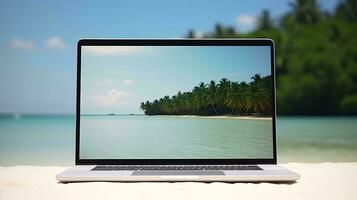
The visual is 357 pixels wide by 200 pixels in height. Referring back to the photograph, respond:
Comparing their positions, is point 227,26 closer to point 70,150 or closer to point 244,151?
point 70,150

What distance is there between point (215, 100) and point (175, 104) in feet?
0.99

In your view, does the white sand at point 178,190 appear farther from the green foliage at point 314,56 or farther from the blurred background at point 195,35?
the green foliage at point 314,56

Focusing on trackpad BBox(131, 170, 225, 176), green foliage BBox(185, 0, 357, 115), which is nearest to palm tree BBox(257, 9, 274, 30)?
green foliage BBox(185, 0, 357, 115)

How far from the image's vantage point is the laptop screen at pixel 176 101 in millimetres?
3240

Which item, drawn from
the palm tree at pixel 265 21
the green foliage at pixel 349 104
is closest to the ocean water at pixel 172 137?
the green foliage at pixel 349 104

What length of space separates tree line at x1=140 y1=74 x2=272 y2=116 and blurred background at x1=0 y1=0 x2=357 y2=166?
13.8 feet

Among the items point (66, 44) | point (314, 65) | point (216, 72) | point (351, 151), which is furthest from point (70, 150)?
point (314, 65)

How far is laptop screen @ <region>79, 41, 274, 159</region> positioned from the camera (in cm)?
324

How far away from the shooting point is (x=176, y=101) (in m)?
3.33

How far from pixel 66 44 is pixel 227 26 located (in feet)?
30.9

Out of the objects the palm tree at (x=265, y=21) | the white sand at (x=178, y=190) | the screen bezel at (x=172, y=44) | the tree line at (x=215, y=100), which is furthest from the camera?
the palm tree at (x=265, y=21)

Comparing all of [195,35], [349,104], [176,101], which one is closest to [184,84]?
[176,101]

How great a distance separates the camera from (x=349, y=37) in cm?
2295

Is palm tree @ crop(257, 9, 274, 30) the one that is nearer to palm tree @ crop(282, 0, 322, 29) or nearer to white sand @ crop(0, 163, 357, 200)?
palm tree @ crop(282, 0, 322, 29)
